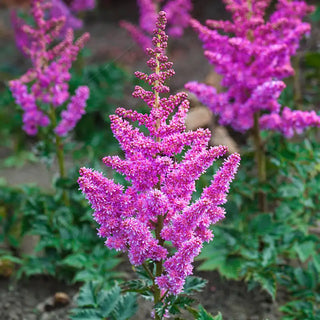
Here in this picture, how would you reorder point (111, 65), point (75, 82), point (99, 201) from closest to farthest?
point (99, 201) < point (75, 82) < point (111, 65)

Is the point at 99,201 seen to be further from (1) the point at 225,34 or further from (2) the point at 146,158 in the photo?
(1) the point at 225,34

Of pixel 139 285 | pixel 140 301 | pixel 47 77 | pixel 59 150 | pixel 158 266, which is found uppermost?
pixel 47 77

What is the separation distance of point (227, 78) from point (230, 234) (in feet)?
2.84

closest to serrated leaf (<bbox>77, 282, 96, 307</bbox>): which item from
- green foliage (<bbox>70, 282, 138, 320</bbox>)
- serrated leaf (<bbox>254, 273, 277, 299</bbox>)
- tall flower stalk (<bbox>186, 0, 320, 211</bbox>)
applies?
green foliage (<bbox>70, 282, 138, 320</bbox>)

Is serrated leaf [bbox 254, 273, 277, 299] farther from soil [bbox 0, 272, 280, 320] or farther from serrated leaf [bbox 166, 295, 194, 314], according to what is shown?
serrated leaf [bbox 166, 295, 194, 314]

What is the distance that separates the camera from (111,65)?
5.04 meters

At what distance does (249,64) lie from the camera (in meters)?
3.07

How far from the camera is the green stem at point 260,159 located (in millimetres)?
3236

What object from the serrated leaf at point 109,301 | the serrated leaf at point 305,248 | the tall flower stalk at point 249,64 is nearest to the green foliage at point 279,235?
the serrated leaf at point 305,248

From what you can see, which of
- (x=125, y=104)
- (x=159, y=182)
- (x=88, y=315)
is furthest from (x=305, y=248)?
(x=125, y=104)

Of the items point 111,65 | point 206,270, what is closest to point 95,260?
point 206,270

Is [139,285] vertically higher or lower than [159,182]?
lower

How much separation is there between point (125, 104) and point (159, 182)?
345 centimetres

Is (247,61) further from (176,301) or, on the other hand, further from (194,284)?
(176,301)
